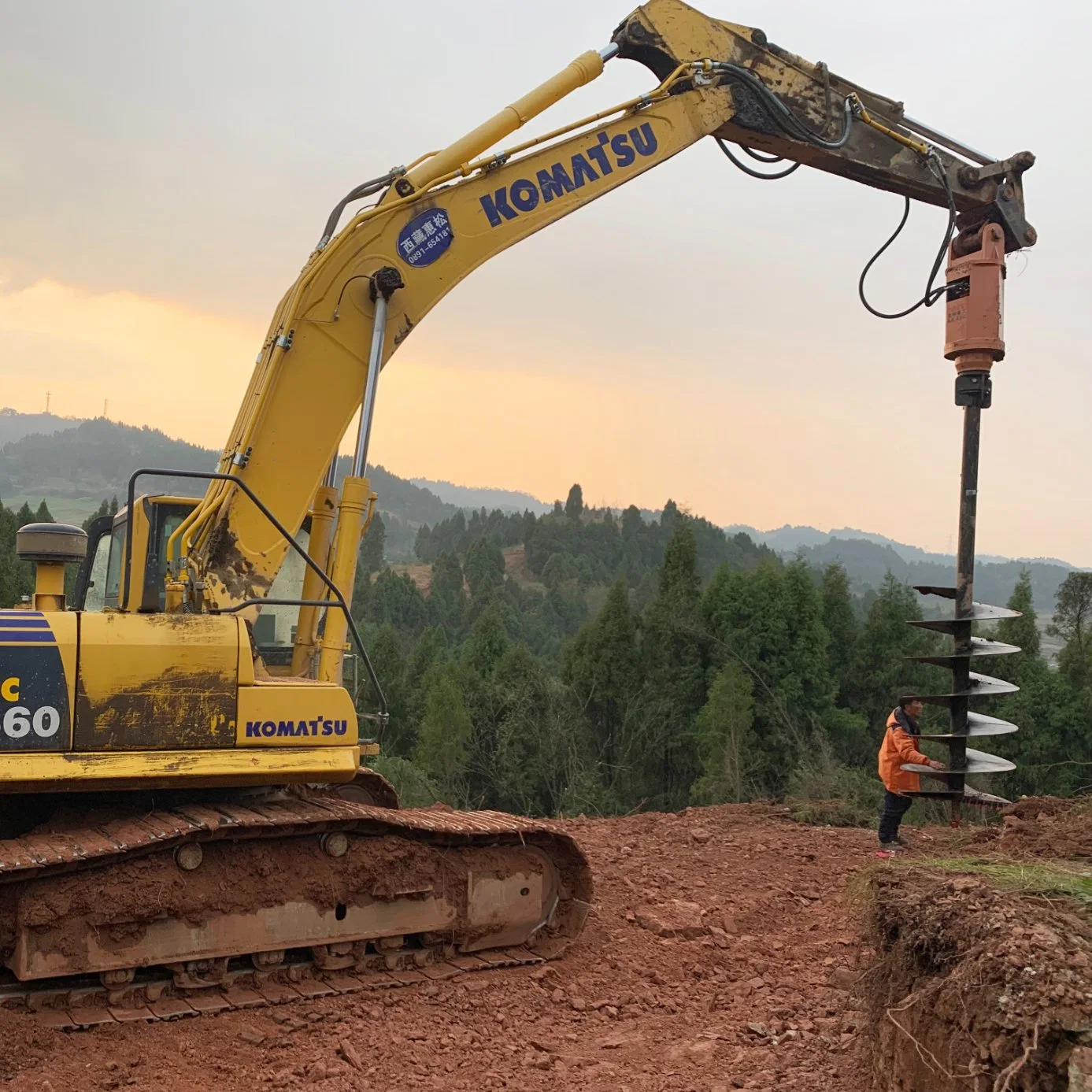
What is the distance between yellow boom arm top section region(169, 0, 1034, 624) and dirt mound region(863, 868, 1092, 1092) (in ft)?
12.0

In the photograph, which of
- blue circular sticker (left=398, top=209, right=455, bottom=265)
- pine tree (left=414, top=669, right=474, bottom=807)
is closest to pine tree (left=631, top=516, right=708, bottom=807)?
pine tree (left=414, top=669, right=474, bottom=807)

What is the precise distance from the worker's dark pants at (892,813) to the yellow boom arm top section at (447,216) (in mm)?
4438

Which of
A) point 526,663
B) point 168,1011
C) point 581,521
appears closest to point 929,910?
point 168,1011

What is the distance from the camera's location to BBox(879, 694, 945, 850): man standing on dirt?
329 inches

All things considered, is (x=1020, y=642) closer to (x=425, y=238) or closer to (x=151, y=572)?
(x=425, y=238)

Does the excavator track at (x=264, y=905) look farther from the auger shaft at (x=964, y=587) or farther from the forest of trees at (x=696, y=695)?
the forest of trees at (x=696, y=695)

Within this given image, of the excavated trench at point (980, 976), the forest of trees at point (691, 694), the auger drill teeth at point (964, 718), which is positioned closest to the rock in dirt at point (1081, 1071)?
the excavated trench at point (980, 976)

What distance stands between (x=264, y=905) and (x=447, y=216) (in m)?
4.03

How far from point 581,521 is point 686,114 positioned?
4454 inches

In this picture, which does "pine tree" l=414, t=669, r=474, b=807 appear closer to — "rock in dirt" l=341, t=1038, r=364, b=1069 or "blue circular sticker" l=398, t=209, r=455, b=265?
"blue circular sticker" l=398, t=209, r=455, b=265

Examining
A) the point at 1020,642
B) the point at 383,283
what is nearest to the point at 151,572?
the point at 383,283

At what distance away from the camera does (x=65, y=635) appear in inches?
205

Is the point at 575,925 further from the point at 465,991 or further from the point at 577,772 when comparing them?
the point at 577,772

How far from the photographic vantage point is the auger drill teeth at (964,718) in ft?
26.6
